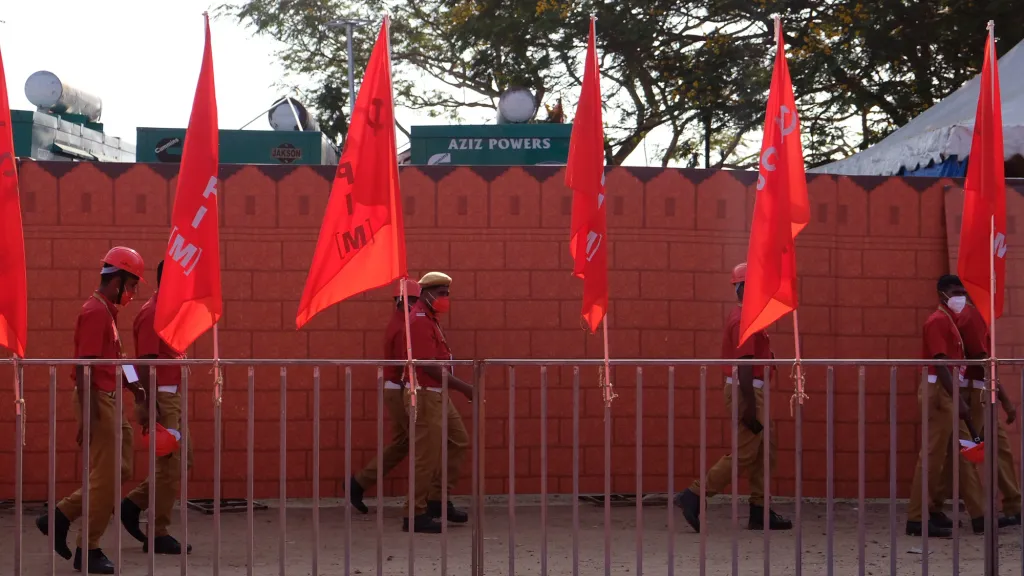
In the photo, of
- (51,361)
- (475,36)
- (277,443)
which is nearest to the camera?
(51,361)

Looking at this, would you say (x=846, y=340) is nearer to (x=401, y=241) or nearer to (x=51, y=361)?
(x=401, y=241)

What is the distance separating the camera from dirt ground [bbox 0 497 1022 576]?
732 cm

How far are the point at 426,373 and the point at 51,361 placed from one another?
9.47 ft

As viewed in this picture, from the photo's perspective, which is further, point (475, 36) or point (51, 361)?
point (475, 36)

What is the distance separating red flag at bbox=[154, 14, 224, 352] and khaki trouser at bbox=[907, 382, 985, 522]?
473cm

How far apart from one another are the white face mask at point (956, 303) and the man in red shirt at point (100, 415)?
5.17 metres

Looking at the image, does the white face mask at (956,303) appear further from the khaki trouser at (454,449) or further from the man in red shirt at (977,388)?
the khaki trouser at (454,449)

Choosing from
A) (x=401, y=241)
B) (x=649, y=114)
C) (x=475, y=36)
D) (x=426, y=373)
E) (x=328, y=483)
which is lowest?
(x=328, y=483)

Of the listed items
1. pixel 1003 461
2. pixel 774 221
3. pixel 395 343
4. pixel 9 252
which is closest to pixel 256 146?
pixel 395 343

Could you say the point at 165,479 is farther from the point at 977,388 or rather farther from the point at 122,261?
the point at 977,388

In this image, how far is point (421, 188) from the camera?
9.41 metres

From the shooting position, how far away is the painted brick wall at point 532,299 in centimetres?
923

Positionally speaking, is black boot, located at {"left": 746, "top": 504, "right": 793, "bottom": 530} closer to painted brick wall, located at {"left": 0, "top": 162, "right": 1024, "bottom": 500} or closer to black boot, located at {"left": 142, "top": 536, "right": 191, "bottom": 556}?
painted brick wall, located at {"left": 0, "top": 162, "right": 1024, "bottom": 500}

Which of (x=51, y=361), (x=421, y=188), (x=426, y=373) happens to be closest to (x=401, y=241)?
(x=51, y=361)
